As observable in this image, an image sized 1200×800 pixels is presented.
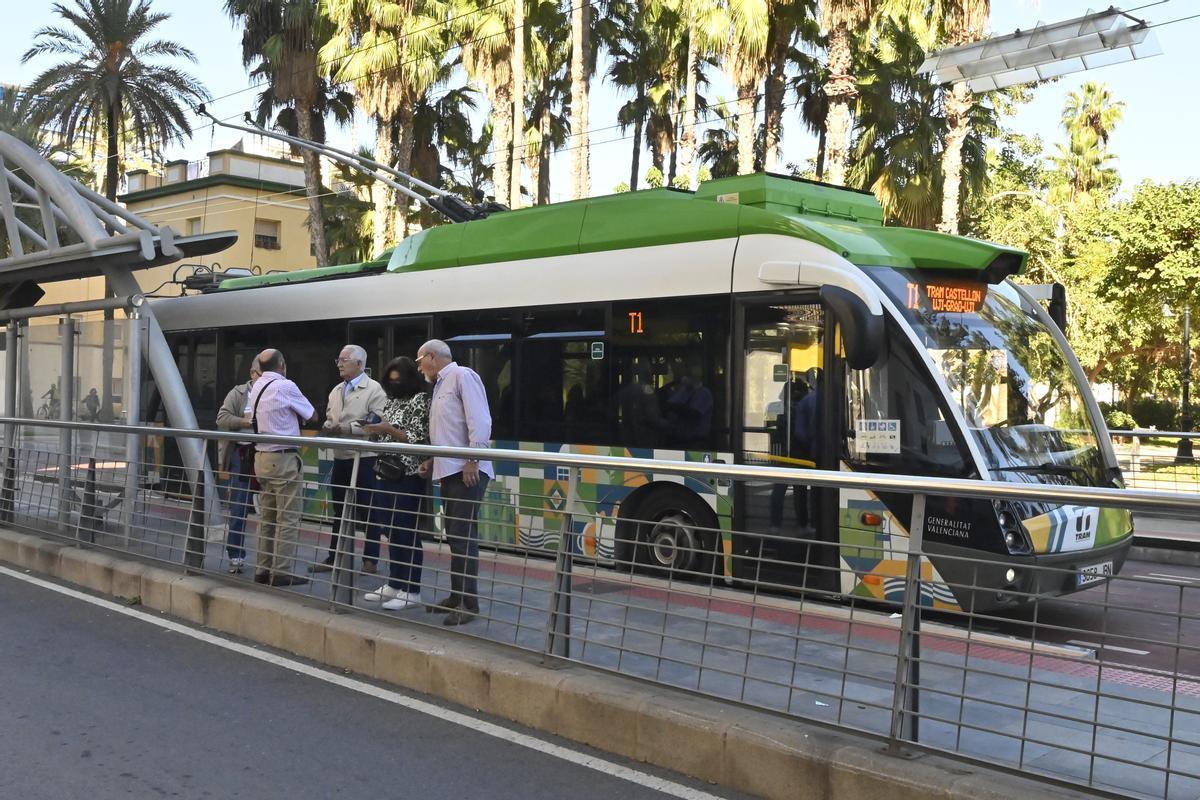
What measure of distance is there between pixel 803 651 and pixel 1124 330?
32.7 m

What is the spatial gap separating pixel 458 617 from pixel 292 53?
28509 mm

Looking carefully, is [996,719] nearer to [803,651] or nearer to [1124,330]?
[803,651]

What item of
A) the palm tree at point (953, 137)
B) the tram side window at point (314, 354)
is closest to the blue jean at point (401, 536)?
the tram side window at point (314, 354)

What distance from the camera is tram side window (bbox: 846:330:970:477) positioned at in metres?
8.12

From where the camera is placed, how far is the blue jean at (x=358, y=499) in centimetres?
690

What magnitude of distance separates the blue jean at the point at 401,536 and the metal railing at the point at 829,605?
0.02m

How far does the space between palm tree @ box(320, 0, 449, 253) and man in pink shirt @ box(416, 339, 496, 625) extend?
23759 mm

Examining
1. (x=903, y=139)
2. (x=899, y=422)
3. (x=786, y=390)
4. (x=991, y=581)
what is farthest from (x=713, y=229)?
(x=903, y=139)

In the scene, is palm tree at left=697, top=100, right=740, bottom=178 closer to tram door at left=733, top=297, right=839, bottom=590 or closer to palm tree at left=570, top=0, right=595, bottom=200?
palm tree at left=570, top=0, right=595, bottom=200

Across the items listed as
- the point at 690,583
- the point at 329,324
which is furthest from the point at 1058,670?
the point at 329,324

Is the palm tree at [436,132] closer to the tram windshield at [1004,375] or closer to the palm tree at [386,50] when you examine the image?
the palm tree at [386,50]

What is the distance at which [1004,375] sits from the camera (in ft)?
27.9

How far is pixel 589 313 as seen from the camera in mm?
10211

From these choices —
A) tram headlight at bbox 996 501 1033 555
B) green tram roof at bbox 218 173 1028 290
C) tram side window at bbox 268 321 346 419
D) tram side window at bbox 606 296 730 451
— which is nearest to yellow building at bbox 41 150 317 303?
tram side window at bbox 268 321 346 419
